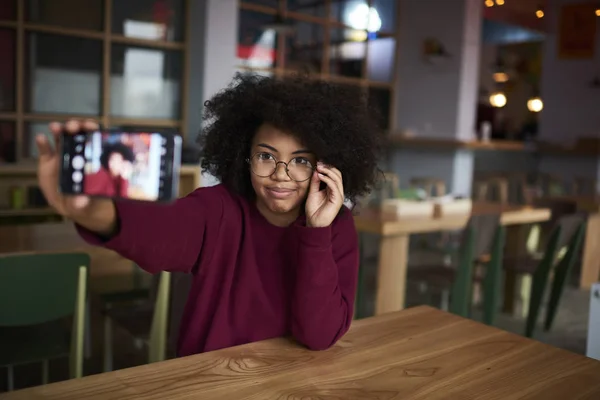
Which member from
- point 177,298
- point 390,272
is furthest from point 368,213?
point 177,298

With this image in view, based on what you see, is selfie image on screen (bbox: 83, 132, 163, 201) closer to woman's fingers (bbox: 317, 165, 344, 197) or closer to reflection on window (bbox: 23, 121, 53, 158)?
woman's fingers (bbox: 317, 165, 344, 197)

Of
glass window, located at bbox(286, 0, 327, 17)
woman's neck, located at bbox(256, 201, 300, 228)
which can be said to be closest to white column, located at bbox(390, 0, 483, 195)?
glass window, located at bbox(286, 0, 327, 17)

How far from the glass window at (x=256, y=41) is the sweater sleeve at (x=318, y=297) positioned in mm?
5039

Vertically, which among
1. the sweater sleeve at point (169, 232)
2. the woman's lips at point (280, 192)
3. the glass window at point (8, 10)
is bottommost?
the sweater sleeve at point (169, 232)

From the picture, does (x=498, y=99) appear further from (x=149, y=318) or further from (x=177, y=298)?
(x=177, y=298)

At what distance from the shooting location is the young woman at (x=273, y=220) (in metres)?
1.25

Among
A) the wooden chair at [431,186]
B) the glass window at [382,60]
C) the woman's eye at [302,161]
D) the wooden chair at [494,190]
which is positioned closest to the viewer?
the woman's eye at [302,161]

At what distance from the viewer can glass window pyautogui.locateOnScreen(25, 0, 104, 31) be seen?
15.1 feet

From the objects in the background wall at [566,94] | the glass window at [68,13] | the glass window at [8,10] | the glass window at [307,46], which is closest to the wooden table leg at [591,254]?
the glass window at [307,46]

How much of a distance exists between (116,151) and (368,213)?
253 cm

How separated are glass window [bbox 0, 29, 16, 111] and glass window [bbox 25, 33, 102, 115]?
4.3 inches

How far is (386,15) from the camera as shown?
7.55 meters

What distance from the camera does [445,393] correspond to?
1.01 meters

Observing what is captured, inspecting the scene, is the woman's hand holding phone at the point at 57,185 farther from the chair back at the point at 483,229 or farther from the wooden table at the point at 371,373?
the chair back at the point at 483,229
